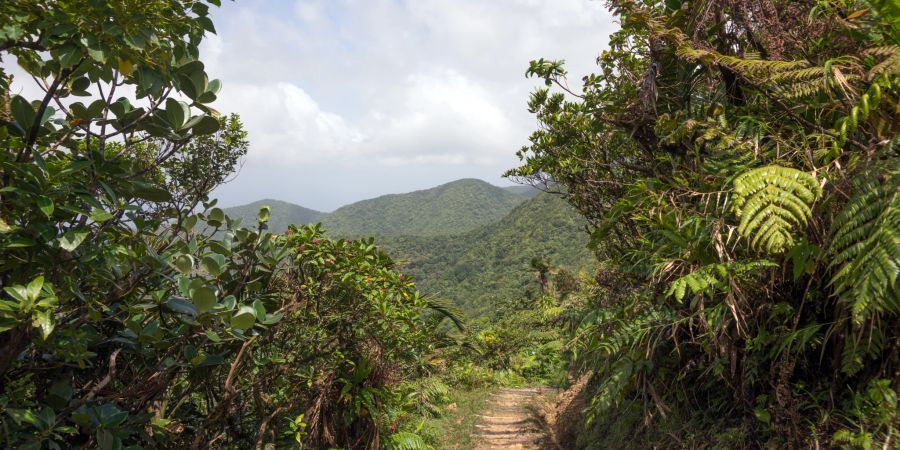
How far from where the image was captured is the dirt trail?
614 centimetres

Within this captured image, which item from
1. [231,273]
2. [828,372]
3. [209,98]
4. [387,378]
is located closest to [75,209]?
[209,98]

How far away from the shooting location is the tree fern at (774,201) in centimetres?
241

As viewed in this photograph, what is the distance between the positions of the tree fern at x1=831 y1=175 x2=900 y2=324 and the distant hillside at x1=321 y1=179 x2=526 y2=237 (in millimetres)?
121211

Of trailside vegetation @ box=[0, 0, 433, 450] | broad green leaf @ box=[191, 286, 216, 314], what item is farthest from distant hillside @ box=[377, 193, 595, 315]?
broad green leaf @ box=[191, 286, 216, 314]

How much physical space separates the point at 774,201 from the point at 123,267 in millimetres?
3229

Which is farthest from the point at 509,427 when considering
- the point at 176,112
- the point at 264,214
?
the point at 176,112

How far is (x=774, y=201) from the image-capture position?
7.97 ft

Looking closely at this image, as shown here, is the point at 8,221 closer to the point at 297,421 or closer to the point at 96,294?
the point at 96,294

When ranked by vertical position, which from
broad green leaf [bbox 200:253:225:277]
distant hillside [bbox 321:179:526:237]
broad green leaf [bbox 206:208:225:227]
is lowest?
broad green leaf [bbox 200:253:225:277]

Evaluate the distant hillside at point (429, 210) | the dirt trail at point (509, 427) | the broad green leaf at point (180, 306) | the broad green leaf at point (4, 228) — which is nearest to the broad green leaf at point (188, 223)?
the broad green leaf at point (180, 306)

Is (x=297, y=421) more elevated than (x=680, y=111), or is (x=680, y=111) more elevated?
(x=680, y=111)

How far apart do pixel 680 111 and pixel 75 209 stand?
13.0 feet

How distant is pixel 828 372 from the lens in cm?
282

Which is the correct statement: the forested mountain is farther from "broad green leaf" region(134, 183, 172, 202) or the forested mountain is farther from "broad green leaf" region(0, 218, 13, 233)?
"broad green leaf" region(0, 218, 13, 233)
